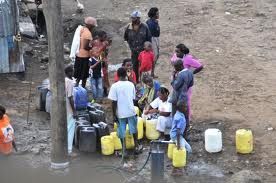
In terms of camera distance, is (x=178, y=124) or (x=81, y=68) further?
(x=81, y=68)

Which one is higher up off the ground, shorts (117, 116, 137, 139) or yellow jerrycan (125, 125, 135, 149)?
shorts (117, 116, 137, 139)

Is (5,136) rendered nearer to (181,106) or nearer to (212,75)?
(181,106)

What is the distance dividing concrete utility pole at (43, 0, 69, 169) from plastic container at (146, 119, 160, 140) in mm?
2319

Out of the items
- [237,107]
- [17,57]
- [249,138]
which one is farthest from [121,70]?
[17,57]

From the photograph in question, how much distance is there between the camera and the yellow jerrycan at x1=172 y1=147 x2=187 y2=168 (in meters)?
10.1

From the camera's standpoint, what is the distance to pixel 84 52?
12.3 meters

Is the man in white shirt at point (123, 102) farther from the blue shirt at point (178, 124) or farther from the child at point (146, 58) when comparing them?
the child at point (146, 58)

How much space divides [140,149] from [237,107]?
9.12 ft

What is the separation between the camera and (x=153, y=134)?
11164 mm

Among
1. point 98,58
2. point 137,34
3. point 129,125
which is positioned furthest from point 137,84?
point 129,125

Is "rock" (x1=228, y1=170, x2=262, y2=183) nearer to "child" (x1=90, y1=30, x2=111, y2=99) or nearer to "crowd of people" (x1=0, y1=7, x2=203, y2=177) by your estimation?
"crowd of people" (x1=0, y1=7, x2=203, y2=177)

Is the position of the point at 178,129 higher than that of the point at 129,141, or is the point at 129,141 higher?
the point at 178,129

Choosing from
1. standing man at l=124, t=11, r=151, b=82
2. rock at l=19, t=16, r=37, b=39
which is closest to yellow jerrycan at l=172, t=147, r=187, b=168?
standing man at l=124, t=11, r=151, b=82

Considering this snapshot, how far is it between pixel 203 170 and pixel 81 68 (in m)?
3.52
